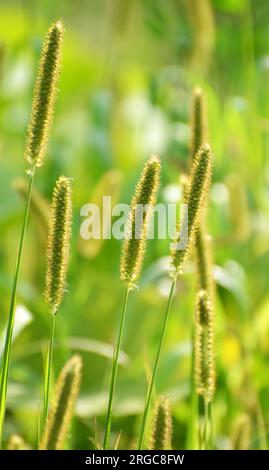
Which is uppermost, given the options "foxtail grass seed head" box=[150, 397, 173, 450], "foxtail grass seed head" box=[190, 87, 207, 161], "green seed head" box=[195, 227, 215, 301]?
"foxtail grass seed head" box=[190, 87, 207, 161]

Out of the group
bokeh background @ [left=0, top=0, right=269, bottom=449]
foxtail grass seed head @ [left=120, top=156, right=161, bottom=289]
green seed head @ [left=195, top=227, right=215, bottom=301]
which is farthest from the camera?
bokeh background @ [left=0, top=0, right=269, bottom=449]

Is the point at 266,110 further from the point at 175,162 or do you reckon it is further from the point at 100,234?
the point at 100,234

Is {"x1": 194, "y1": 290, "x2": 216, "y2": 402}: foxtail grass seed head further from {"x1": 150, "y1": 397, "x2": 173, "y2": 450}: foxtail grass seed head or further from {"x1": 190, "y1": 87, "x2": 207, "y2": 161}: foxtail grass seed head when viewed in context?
{"x1": 190, "y1": 87, "x2": 207, "y2": 161}: foxtail grass seed head

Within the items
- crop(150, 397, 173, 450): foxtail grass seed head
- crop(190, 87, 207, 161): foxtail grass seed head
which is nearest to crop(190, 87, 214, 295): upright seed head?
crop(190, 87, 207, 161): foxtail grass seed head

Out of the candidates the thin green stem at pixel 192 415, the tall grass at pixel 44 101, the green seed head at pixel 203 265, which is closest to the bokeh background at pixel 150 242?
the thin green stem at pixel 192 415

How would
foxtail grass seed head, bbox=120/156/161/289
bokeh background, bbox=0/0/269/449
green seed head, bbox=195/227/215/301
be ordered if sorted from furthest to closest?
bokeh background, bbox=0/0/269/449, green seed head, bbox=195/227/215/301, foxtail grass seed head, bbox=120/156/161/289
